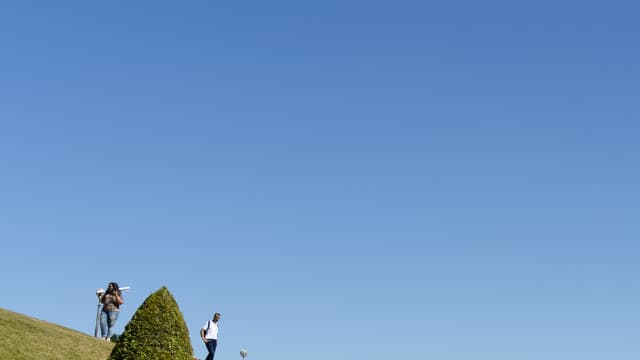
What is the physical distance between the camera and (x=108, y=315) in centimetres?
3791

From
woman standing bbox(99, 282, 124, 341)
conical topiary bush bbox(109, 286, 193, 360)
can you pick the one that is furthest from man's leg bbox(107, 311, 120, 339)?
conical topiary bush bbox(109, 286, 193, 360)

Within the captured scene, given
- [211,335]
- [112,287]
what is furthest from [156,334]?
[112,287]

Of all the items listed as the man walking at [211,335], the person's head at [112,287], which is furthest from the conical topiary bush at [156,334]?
the person's head at [112,287]

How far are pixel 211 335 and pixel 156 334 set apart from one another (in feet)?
26.4

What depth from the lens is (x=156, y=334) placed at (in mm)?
26484

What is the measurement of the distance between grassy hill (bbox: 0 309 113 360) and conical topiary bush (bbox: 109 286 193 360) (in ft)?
16.7

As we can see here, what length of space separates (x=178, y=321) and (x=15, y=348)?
7069 mm

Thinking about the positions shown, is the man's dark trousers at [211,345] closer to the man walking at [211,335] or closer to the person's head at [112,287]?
the man walking at [211,335]

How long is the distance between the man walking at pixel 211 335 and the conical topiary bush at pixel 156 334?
6.82 m

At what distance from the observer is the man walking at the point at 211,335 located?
34281 mm

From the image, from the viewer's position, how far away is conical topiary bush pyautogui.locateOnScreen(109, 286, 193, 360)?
86.1ft

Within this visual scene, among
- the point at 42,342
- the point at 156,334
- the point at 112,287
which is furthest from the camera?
the point at 112,287

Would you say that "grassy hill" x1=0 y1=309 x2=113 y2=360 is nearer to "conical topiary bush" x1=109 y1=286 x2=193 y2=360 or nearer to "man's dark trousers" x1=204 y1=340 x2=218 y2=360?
"man's dark trousers" x1=204 y1=340 x2=218 y2=360

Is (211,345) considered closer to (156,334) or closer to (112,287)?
(112,287)
